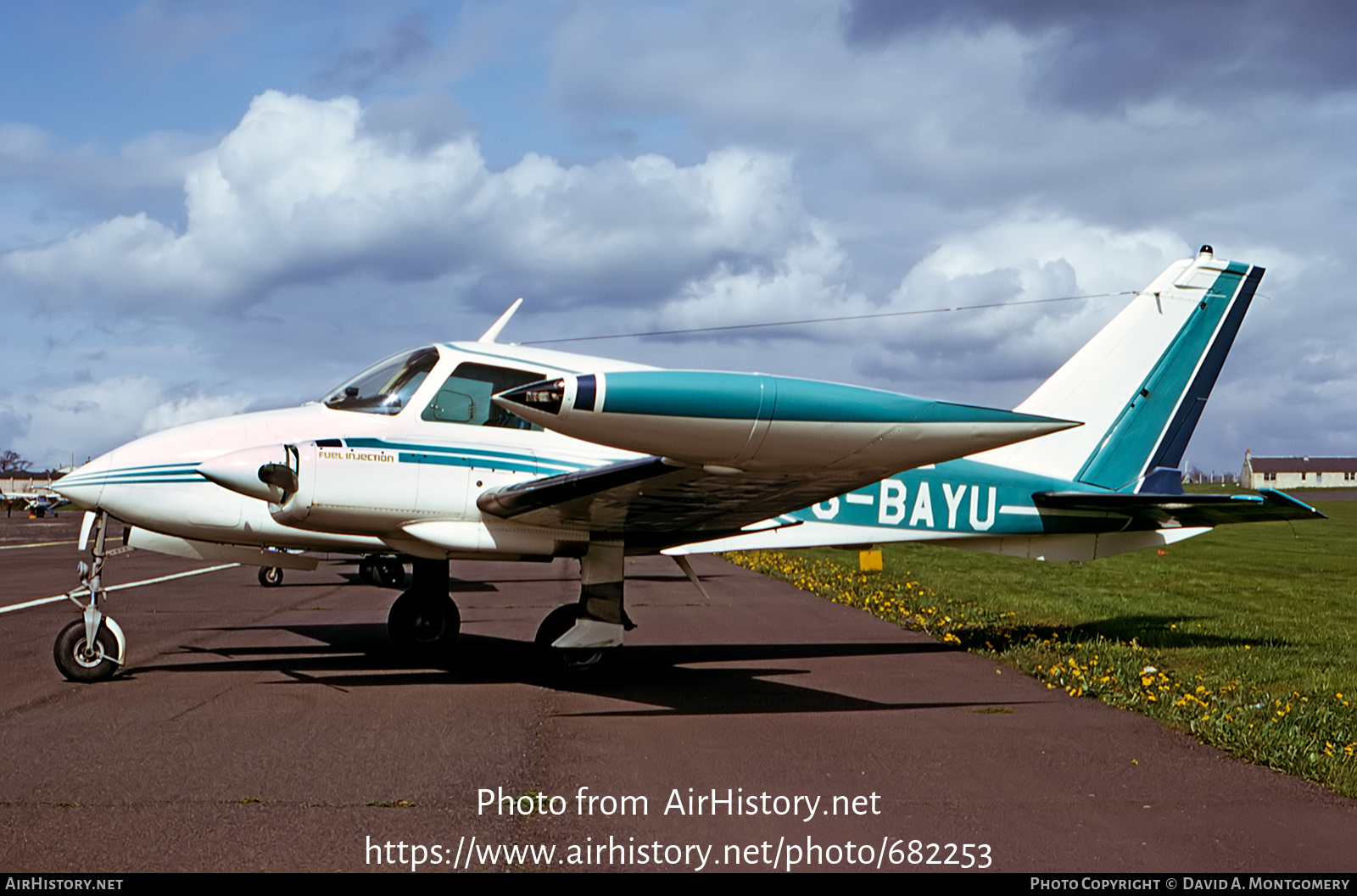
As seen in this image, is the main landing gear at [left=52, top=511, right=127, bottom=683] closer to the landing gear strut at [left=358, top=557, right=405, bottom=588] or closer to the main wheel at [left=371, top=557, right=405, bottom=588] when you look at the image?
the landing gear strut at [left=358, top=557, right=405, bottom=588]

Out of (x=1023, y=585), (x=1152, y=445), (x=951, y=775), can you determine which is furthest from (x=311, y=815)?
(x=1023, y=585)

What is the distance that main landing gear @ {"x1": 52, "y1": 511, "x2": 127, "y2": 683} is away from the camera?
873 centimetres

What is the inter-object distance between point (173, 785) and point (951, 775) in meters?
4.12

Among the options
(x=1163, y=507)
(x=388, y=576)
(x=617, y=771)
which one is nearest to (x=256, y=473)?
(x=617, y=771)

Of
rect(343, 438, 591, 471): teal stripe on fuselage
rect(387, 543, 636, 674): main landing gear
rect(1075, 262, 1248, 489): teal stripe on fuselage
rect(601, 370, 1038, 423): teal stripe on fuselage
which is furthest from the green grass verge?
rect(343, 438, 591, 471): teal stripe on fuselage

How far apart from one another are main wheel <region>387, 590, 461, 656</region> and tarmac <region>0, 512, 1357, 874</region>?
307 millimetres

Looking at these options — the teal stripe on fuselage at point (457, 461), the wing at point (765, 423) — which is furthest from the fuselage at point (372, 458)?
the wing at point (765, 423)

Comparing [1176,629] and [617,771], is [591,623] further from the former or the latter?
[1176,629]

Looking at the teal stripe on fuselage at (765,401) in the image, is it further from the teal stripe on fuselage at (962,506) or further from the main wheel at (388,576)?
the main wheel at (388,576)

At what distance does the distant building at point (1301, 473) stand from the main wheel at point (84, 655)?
170m

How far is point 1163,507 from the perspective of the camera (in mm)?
11234

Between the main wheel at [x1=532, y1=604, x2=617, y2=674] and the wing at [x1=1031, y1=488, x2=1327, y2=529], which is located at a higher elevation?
the wing at [x1=1031, y1=488, x2=1327, y2=529]
